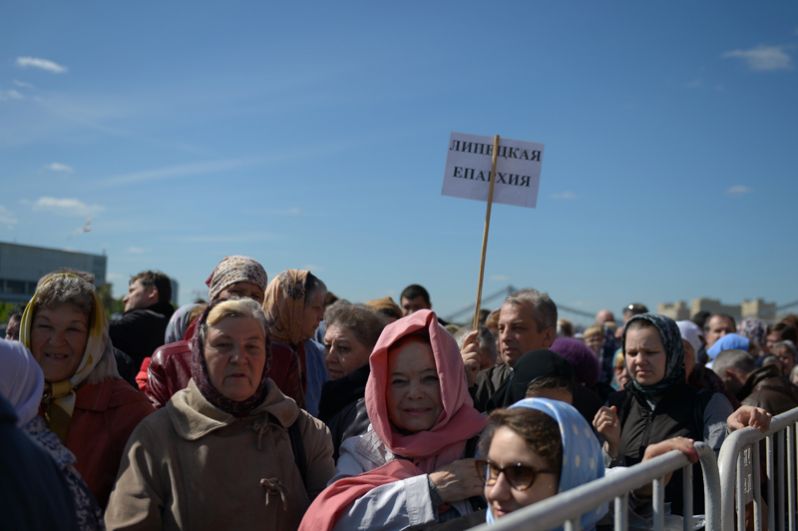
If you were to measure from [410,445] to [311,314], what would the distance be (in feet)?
6.09

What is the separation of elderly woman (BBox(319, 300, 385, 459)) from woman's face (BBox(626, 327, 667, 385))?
1.43 meters

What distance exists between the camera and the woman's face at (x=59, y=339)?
311 cm

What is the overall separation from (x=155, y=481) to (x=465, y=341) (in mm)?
2493

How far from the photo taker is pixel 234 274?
4.38 m

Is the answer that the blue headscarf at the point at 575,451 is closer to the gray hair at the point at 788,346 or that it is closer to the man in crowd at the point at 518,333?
the man in crowd at the point at 518,333

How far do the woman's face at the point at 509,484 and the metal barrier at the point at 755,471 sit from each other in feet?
3.24

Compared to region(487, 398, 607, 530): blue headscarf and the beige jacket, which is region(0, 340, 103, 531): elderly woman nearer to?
the beige jacket

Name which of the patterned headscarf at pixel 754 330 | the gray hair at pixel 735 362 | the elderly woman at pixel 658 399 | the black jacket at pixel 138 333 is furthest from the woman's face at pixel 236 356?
the patterned headscarf at pixel 754 330

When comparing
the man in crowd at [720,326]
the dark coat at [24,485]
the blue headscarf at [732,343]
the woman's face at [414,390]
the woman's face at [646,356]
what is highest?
the man in crowd at [720,326]

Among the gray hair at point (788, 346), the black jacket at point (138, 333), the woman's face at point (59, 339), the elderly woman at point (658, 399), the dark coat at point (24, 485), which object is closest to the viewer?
the dark coat at point (24, 485)

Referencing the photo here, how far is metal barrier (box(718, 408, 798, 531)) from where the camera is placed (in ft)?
9.26

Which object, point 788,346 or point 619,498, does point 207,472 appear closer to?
point 619,498

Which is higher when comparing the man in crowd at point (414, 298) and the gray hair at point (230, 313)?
the man in crowd at point (414, 298)

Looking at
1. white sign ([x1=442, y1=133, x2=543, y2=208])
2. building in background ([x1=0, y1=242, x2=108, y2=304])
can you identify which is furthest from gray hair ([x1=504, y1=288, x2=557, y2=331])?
building in background ([x1=0, y1=242, x2=108, y2=304])
